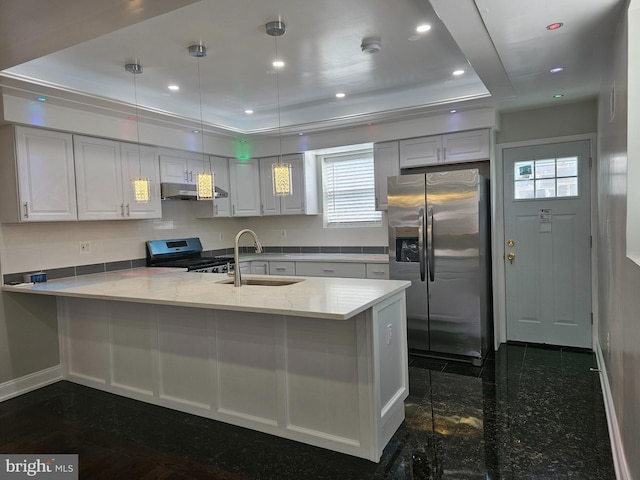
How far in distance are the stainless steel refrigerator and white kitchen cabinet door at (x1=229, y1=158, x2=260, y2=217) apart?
2062 mm

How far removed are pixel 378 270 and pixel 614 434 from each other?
2569 mm

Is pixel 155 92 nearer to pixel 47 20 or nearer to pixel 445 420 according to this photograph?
pixel 47 20

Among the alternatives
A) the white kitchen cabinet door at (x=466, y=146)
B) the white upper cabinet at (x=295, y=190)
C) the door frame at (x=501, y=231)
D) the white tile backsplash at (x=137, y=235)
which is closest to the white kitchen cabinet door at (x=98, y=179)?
the white tile backsplash at (x=137, y=235)

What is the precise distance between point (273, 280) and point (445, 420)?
1.57 meters

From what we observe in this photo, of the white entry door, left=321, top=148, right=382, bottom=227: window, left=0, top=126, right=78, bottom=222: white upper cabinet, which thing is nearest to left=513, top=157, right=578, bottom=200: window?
the white entry door

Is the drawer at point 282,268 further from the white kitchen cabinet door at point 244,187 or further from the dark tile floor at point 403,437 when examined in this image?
the dark tile floor at point 403,437

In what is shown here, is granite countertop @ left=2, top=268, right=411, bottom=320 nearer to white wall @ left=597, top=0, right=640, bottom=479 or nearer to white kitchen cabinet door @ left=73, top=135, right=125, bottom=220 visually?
white kitchen cabinet door @ left=73, top=135, right=125, bottom=220

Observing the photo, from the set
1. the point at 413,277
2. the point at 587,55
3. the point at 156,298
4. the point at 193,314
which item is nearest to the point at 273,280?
the point at 193,314

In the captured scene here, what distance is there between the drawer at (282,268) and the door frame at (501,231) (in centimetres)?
227

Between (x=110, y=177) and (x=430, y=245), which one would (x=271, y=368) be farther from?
(x=110, y=177)

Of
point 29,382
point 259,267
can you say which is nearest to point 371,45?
point 259,267

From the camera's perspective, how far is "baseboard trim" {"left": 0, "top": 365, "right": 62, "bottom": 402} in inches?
133

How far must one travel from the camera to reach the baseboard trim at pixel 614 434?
199 centimetres

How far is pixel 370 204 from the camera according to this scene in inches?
210
